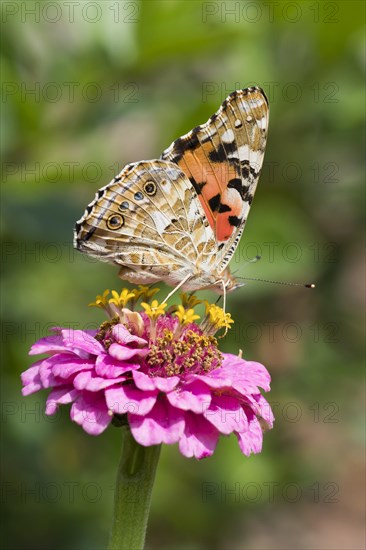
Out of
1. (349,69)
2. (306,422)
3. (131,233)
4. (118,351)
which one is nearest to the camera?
(118,351)

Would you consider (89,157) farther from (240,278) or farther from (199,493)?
(199,493)

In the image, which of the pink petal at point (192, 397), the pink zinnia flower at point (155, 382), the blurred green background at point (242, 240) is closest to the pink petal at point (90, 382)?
the pink zinnia flower at point (155, 382)

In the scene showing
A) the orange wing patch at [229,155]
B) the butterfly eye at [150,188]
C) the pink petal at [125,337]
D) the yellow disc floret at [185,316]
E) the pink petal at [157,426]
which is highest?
the orange wing patch at [229,155]

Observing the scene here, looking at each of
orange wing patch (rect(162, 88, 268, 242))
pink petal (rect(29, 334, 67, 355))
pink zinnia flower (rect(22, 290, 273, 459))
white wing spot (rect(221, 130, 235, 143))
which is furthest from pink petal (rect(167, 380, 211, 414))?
white wing spot (rect(221, 130, 235, 143))

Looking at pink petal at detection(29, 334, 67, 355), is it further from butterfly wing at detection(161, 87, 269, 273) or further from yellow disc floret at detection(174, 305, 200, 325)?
butterfly wing at detection(161, 87, 269, 273)

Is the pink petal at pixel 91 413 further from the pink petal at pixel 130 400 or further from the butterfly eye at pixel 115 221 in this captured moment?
the butterfly eye at pixel 115 221

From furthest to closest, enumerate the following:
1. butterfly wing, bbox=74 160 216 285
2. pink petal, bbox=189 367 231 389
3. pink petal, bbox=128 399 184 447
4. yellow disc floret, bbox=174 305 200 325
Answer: butterfly wing, bbox=74 160 216 285
yellow disc floret, bbox=174 305 200 325
pink petal, bbox=189 367 231 389
pink petal, bbox=128 399 184 447

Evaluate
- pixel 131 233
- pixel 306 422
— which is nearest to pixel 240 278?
pixel 131 233
